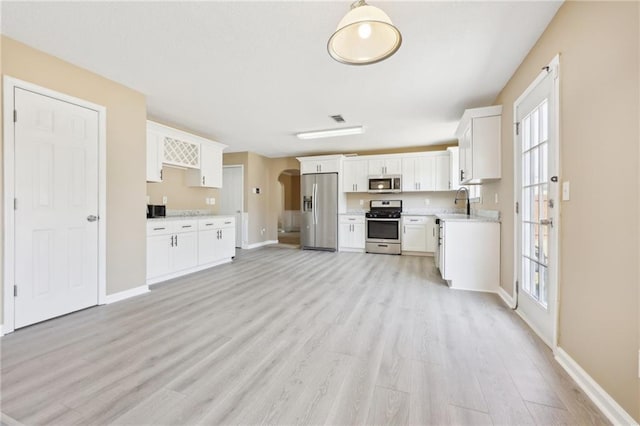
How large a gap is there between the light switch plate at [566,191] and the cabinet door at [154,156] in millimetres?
4666

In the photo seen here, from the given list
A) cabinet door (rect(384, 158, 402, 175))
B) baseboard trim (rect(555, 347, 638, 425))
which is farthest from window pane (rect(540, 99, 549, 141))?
cabinet door (rect(384, 158, 402, 175))

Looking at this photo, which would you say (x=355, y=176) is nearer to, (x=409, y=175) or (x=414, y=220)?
(x=409, y=175)

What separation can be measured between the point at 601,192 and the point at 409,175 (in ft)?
A: 15.8

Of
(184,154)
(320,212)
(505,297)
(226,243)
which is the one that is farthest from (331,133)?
(505,297)

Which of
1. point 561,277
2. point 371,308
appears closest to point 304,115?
point 371,308

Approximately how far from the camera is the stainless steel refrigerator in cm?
657

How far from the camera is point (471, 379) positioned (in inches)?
65.3

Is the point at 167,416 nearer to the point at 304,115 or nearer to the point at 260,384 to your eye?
the point at 260,384

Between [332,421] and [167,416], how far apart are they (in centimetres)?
84

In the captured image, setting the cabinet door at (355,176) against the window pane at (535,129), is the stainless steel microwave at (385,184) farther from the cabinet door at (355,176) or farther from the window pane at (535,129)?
the window pane at (535,129)

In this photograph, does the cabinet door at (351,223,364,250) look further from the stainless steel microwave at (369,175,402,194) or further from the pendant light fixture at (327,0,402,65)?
the pendant light fixture at (327,0,402,65)

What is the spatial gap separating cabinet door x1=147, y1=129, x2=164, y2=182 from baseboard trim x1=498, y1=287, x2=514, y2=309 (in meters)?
4.84

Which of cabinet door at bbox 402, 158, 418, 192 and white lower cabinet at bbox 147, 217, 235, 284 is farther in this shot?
cabinet door at bbox 402, 158, 418, 192

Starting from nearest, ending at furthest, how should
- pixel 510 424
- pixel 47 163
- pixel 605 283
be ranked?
pixel 510 424
pixel 605 283
pixel 47 163
